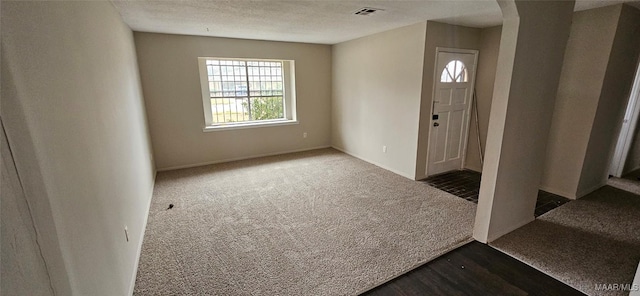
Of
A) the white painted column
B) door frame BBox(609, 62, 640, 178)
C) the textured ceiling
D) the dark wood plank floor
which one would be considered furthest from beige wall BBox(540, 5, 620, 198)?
the dark wood plank floor

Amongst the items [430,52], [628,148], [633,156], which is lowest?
[633,156]

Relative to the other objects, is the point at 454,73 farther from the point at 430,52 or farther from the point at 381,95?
the point at 381,95

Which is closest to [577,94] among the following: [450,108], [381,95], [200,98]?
[450,108]

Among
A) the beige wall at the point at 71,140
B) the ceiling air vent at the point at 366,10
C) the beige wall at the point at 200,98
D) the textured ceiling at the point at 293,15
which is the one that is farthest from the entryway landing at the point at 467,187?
the beige wall at the point at 71,140

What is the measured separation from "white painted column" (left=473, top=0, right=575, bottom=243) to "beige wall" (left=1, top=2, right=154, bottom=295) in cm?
273

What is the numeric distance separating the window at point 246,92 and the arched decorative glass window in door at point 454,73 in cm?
285

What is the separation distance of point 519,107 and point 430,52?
5.52ft

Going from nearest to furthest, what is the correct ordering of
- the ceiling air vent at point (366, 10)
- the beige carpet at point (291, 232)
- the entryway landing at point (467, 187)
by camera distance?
the beige carpet at point (291, 232)
the ceiling air vent at point (366, 10)
the entryway landing at point (467, 187)

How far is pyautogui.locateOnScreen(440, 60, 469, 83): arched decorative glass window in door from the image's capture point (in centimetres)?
393

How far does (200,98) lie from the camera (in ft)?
15.0

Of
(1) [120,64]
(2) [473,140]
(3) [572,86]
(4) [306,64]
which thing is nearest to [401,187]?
(2) [473,140]

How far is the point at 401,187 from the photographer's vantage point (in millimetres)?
3764

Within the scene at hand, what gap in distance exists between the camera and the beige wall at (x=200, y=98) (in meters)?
4.18

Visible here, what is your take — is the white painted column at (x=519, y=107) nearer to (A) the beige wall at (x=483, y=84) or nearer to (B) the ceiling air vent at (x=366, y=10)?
(B) the ceiling air vent at (x=366, y=10)
